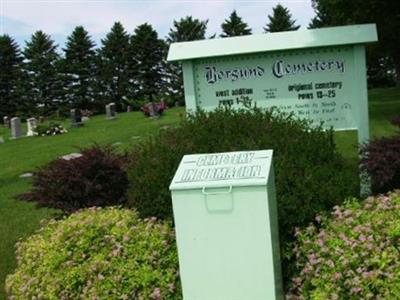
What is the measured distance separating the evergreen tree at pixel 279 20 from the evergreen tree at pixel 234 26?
3.57 m

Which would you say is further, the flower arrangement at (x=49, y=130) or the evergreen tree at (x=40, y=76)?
the evergreen tree at (x=40, y=76)

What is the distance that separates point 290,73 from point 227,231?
11.6ft

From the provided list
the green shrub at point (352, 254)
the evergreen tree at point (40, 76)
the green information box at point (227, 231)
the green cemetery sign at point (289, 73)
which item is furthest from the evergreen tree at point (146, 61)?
the green information box at point (227, 231)

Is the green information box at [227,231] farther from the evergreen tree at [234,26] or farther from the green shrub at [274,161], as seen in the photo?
the evergreen tree at [234,26]

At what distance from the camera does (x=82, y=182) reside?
20.6 ft

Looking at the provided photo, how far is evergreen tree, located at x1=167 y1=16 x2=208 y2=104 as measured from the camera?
203 ft

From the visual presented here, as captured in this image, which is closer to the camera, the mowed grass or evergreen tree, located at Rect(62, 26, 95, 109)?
the mowed grass

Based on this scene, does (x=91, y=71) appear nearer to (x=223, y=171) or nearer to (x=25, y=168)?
(x=25, y=168)

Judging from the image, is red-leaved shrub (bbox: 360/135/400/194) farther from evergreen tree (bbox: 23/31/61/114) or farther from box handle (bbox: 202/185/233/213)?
evergreen tree (bbox: 23/31/61/114)

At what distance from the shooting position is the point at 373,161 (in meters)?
5.58

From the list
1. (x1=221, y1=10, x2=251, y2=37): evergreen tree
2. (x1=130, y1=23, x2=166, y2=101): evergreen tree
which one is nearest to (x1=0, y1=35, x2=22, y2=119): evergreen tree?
(x1=130, y1=23, x2=166, y2=101): evergreen tree

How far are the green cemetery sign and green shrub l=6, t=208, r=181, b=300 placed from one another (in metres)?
2.20

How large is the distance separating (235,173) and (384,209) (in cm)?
142

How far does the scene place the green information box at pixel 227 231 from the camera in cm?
377
